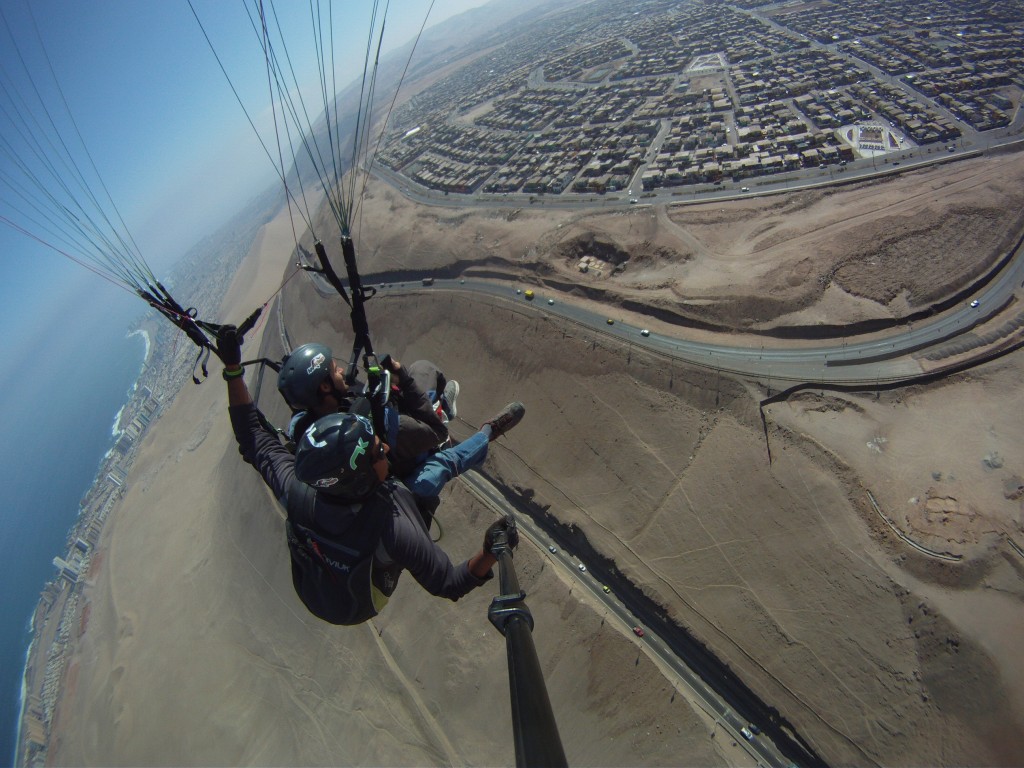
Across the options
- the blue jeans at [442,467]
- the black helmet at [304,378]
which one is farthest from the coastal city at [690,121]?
the black helmet at [304,378]

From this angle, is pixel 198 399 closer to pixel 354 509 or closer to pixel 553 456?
pixel 553 456

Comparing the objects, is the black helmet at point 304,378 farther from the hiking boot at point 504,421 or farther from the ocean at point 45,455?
the ocean at point 45,455

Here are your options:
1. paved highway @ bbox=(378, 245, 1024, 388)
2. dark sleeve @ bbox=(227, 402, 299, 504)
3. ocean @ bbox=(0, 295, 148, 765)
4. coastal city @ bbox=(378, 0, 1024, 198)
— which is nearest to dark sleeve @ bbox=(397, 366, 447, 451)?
dark sleeve @ bbox=(227, 402, 299, 504)

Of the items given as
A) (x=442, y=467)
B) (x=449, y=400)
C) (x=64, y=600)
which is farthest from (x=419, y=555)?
(x=64, y=600)

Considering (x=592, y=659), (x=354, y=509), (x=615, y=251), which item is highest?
(x=354, y=509)

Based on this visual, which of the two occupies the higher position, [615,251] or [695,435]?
[615,251]

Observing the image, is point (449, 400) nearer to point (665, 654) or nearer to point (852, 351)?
point (665, 654)

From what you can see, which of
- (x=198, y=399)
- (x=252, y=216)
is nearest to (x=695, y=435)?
(x=198, y=399)

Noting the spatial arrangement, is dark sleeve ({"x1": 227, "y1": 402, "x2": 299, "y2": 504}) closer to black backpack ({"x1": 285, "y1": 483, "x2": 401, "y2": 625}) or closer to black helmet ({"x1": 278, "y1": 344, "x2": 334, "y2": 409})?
black backpack ({"x1": 285, "y1": 483, "x2": 401, "y2": 625})
